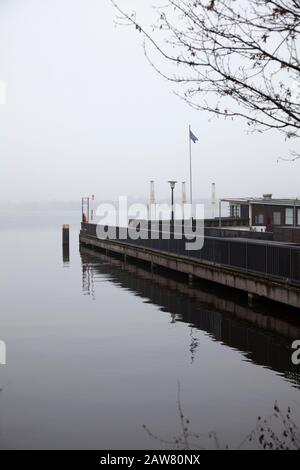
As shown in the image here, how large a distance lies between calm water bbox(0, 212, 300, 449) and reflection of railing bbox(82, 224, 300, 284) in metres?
1.70

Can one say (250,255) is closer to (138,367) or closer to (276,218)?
(138,367)

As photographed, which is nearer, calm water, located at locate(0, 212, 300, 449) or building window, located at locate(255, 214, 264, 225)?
calm water, located at locate(0, 212, 300, 449)

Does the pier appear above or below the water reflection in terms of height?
above

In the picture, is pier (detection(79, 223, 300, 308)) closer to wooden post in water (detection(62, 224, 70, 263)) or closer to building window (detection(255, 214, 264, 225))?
building window (detection(255, 214, 264, 225))

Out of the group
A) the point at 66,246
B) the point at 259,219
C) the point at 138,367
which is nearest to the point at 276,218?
the point at 259,219

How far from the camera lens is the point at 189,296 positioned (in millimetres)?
24922

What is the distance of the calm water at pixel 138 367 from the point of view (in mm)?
9812

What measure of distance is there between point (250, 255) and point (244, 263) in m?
0.72

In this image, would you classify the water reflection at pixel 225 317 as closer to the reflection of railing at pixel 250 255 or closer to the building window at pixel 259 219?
the reflection of railing at pixel 250 255

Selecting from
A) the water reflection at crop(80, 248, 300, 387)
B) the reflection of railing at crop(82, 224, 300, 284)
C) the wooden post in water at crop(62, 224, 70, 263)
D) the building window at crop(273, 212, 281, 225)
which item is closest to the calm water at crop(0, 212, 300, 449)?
the water reflection at crop(80, 248, 300, 387)

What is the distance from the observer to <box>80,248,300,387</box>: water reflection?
49.1 feet
